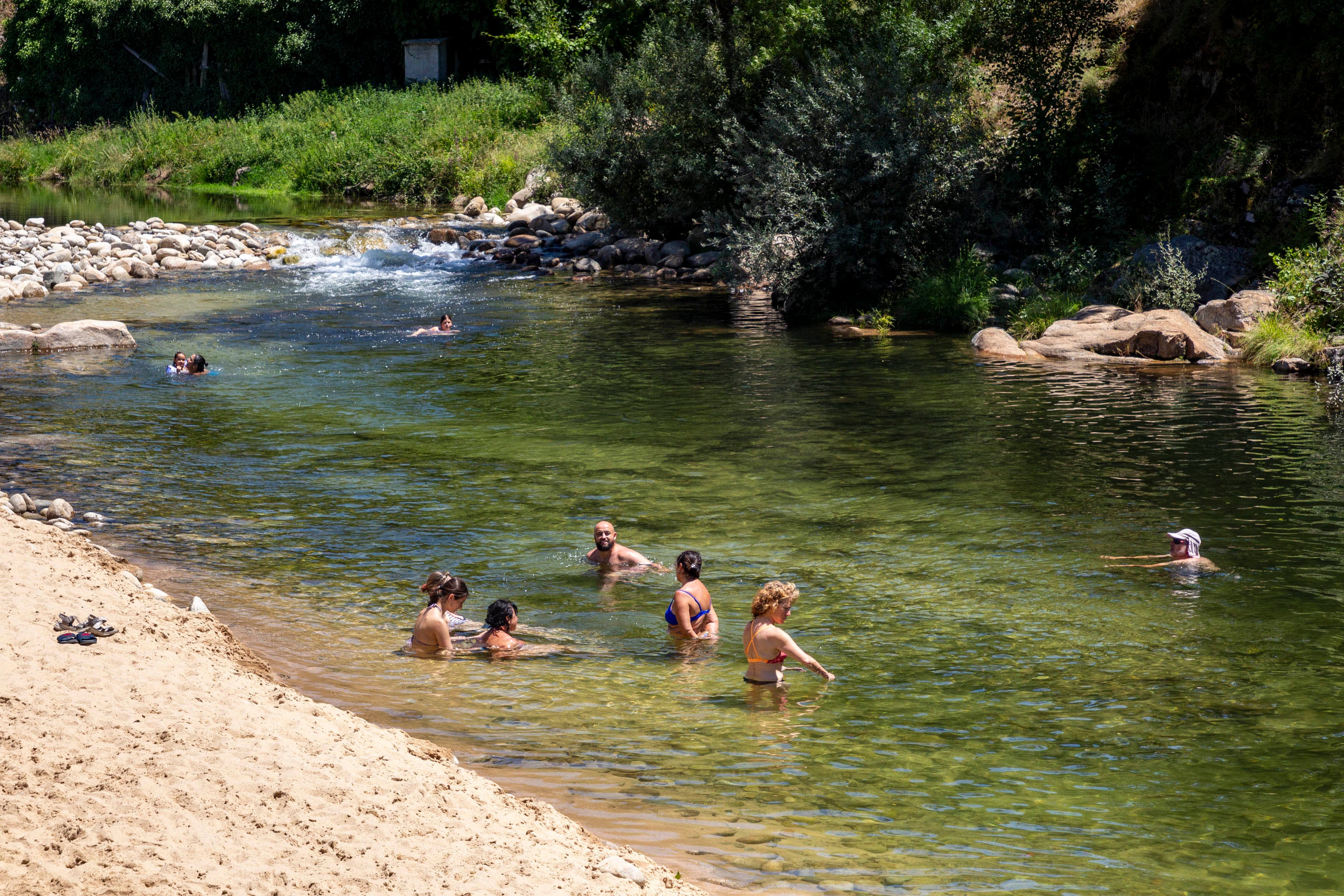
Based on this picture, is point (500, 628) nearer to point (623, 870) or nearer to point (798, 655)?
point (798, 655)

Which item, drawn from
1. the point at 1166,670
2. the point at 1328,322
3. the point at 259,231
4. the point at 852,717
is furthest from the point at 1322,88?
the point at 259,231

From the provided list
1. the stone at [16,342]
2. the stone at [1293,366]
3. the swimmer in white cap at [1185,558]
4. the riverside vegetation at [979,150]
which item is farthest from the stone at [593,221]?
the swimmer in white cap at [1185,558]

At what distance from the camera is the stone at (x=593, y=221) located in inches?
1528

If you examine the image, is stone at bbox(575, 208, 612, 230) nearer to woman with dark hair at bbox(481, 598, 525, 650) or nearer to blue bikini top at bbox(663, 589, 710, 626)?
blue bikini top at bbox(663, 589, 710, 626)

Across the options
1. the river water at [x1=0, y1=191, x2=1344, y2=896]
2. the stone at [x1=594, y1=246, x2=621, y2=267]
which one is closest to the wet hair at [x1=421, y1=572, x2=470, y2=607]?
the river water at [x1=0, y1=191, x2=1344, y2=896]

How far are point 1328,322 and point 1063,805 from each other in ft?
55.8

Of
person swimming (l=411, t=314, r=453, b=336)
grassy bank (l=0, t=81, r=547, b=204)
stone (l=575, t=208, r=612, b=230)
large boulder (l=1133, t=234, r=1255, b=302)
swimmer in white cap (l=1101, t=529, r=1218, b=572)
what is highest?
grassy bank (l=0, t=81, r=547, b=204)

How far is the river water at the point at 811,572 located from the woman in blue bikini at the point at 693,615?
15cm

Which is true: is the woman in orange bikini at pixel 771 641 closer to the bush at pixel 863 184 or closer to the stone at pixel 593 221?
the bush at pixel 863 184

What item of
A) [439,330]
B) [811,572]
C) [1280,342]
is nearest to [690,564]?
[811,572]

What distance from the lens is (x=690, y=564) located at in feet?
35.7

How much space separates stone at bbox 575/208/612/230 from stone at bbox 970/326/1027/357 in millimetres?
17101

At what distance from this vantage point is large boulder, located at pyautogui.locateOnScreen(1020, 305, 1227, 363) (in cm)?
2202

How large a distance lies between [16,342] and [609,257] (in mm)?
16490
